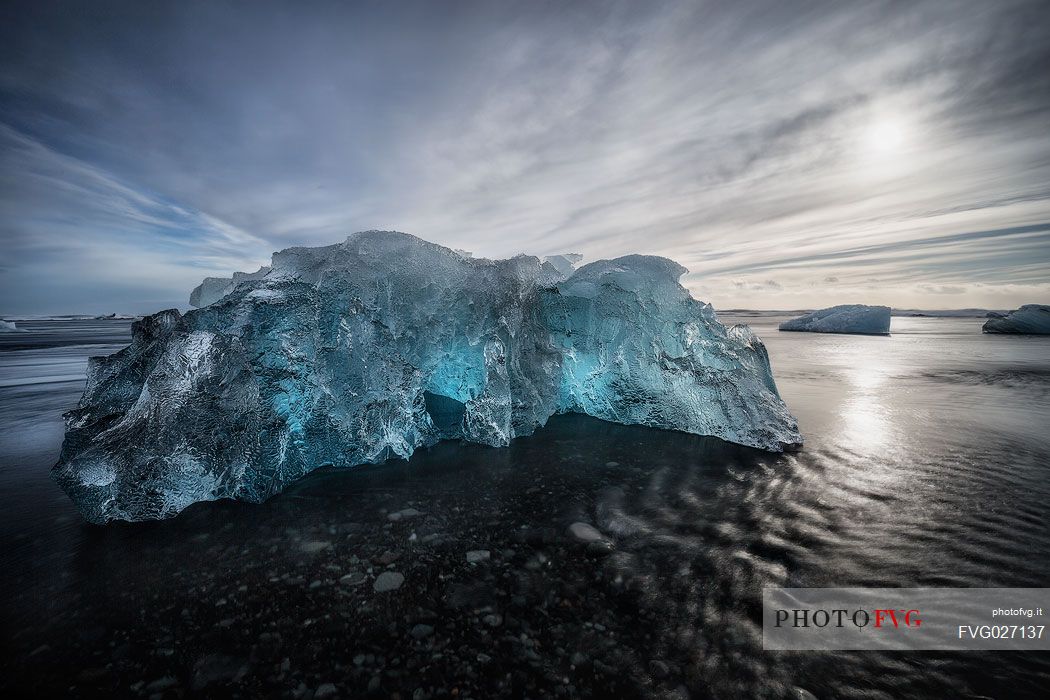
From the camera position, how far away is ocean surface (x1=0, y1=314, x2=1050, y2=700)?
87.0 inches

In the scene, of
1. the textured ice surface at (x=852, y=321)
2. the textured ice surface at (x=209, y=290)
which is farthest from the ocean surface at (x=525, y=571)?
the textured ice surface at (x=852, y=321)

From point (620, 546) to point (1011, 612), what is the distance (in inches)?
107

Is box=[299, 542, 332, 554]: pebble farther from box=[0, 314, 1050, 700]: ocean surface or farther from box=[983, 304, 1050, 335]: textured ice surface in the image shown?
box=[983, 304, 1050, 335]: textured ice surface

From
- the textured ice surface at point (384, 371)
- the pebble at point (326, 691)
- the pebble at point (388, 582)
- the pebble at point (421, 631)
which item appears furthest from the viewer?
the textured ice surface at point (384, 371)

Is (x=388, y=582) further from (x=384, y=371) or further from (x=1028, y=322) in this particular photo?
(x=1028, y=322)

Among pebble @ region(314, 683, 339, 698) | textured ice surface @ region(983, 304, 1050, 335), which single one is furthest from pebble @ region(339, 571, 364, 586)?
textured ice surface @ region(983, 304, 1050, 335)

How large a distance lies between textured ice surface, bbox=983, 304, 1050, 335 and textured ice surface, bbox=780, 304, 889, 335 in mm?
7599

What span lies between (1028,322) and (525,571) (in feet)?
162

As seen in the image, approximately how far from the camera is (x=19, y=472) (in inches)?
200

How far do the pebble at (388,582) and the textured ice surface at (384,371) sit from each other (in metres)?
2.33

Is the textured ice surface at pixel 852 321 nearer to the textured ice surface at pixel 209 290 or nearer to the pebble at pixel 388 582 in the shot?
the pebble at pixel 388 582

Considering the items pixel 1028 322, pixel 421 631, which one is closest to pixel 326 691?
pixel 421 631

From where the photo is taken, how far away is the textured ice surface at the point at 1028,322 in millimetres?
29980

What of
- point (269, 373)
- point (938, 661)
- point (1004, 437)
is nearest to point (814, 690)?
point (938, 661)
